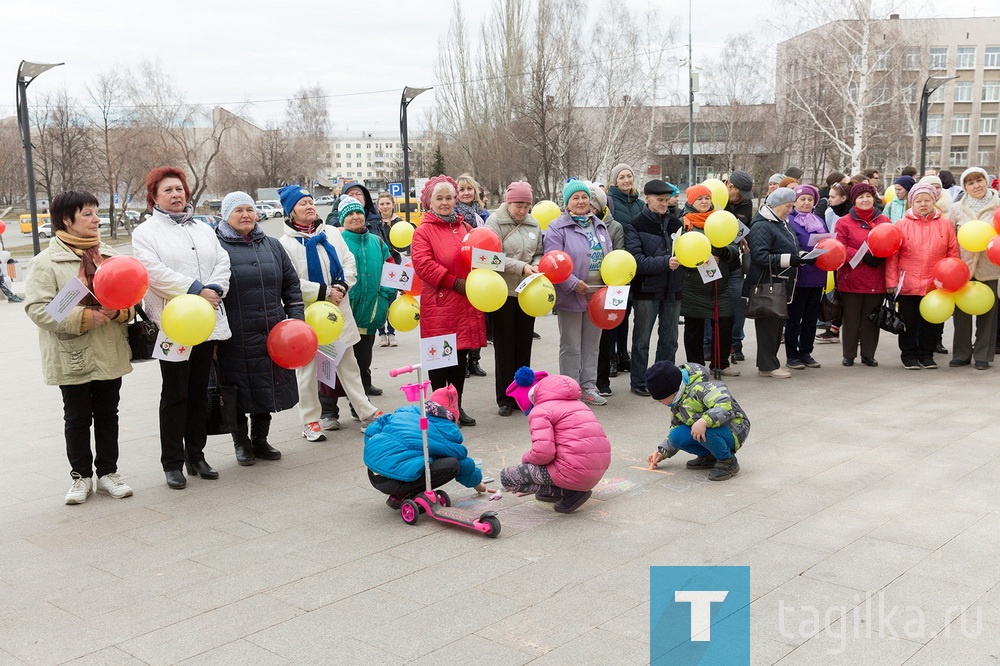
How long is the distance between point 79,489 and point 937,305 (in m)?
7.94

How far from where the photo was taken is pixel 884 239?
8.92 metres

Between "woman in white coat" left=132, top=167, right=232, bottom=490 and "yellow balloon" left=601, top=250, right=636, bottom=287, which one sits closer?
"woman in white coat" left=132, top=167, right=232, bottom=490

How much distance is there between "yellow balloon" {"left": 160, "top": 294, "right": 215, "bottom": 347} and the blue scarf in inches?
59.6

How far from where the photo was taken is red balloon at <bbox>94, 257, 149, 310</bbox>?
5.11m

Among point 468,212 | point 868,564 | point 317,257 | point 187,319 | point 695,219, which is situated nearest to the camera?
point 868,564

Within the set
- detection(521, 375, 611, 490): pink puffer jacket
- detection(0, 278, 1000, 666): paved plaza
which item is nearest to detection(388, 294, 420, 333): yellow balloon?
detection(0, 278, 1000, 666): paved plaza

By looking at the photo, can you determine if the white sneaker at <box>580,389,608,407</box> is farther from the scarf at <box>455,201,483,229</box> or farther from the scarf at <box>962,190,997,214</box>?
the scarf at <box>962,190,997,214</box>

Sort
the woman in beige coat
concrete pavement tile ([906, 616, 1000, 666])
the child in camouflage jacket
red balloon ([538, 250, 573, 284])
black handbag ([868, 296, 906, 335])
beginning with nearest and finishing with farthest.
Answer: concrete pavement tile ([906, 616, 1000, 666]) < the woman in beige coat < the child in camouflage jacket < red balloon ([538, 250, 573, 284]) < black handbag ([868, 296, 906, 335])

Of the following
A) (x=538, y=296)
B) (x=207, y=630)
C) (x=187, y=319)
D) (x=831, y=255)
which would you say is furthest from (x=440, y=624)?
(x=831, y=255)

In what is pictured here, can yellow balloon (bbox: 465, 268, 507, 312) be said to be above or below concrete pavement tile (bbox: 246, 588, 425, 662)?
above

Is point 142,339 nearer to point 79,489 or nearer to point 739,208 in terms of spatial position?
point 79,489

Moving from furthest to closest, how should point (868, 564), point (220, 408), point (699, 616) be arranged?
1. point (220, 408)
2. point (868, 564)
3. point (699, 616)

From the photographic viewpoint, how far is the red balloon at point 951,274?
8758mm

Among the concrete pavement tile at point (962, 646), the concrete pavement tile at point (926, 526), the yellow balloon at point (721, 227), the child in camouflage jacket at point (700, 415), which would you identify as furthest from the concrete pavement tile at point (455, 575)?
the yellow balloon at point (721, 227)
